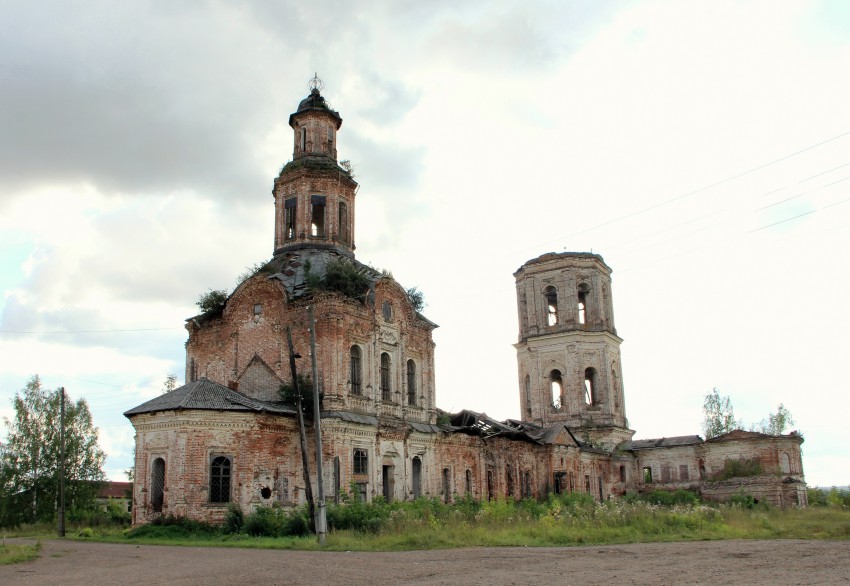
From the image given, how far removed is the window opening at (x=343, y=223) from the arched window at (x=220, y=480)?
1079cm

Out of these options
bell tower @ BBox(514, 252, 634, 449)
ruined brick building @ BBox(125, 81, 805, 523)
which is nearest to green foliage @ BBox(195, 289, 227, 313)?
ruined brick building @ BBox(125, 81, 805, 523)

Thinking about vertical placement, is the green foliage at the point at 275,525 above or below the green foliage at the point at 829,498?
above

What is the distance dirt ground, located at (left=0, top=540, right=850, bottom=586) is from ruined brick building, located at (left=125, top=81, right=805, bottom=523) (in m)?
4.32

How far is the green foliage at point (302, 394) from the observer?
23.7 m

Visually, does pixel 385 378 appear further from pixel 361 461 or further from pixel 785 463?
pixel 785 463

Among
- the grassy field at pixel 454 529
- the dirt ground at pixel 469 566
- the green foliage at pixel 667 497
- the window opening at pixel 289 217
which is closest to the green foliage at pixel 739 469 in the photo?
the green foliage at pixel 667 497

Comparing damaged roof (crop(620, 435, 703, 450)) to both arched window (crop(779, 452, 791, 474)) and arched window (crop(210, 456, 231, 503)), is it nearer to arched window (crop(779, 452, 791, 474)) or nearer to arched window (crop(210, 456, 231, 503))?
arched window (crop(779, 452, 791, 474))

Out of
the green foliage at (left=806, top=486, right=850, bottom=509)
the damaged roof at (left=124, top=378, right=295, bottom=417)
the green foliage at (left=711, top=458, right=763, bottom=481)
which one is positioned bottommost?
the green foliage at (left=806, top=486, right=850, bottom=509)

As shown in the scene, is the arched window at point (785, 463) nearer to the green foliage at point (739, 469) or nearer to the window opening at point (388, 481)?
the green foliage at point (739, 469)

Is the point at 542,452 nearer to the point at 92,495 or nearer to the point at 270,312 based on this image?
the point at 270,312

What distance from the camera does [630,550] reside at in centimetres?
1562

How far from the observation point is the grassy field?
1767cm

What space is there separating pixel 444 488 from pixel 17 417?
1963cm

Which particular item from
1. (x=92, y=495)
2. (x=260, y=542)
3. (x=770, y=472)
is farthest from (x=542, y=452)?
(x=92, y=495)
